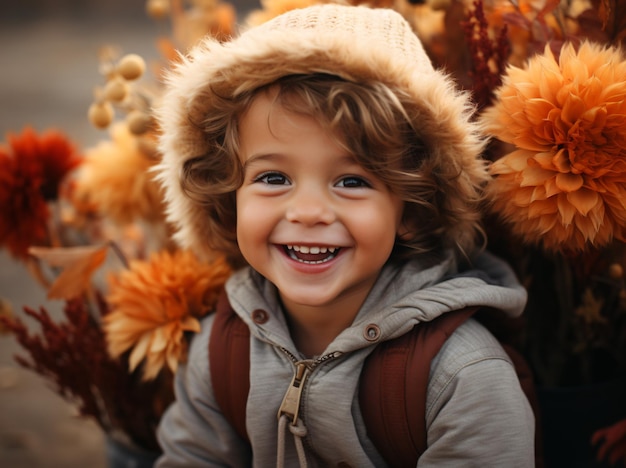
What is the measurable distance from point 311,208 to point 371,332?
0.74 ft

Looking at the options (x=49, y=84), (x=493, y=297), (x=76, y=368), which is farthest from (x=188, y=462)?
(x=49, y=84)

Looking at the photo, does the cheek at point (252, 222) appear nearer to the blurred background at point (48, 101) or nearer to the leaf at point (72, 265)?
the leaf at point (72, 265)

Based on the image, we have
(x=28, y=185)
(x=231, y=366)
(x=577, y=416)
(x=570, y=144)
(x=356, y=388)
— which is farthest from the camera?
(x=28, y=185)

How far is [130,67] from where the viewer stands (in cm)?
115

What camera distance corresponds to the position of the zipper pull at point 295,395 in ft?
3.36

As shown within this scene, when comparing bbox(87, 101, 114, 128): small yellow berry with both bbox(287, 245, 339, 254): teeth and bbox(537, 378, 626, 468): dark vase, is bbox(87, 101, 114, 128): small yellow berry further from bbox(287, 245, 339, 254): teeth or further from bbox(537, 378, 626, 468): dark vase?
bbox(537, 378, 626, 468): dark vase

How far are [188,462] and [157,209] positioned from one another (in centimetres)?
55

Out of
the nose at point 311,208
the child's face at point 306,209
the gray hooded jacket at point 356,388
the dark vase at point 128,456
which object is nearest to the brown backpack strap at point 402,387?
the gray hooded jacket at point 356,388

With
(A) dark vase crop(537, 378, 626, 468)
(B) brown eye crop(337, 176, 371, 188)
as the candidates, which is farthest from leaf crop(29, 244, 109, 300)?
(A) dark vase crop(537, 378, 626, 468)

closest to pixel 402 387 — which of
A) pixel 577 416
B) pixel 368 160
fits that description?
pixel 368 160

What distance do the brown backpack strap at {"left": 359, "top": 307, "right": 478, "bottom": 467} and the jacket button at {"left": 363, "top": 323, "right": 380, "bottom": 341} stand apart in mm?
39

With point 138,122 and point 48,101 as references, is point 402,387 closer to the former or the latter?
point 138,122

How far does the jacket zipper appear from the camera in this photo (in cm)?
102

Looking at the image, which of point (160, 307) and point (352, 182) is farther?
point (160, 307)
